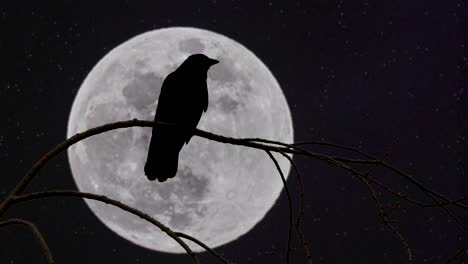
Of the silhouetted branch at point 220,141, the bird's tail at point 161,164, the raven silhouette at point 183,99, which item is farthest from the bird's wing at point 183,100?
the silhouetted branch at point 220,141

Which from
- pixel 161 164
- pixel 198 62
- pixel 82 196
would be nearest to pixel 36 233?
pixel 82 196

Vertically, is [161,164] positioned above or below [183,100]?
below

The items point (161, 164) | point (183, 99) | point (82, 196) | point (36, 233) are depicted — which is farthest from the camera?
point (183, 99)

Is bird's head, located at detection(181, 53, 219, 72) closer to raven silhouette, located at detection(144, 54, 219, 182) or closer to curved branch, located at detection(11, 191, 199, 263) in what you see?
raven silhouette, located at detection(144, 54, 219, 182)

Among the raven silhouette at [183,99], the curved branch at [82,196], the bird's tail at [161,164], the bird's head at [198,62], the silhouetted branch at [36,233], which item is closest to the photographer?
the silhouetted branch at [36,233]

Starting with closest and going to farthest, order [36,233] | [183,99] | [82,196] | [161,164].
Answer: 1. [36,233]
2. [82,196]
3. [161,164]
4. [183,99]

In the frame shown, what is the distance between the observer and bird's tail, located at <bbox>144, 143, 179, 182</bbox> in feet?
8.78

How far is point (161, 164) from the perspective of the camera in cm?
275

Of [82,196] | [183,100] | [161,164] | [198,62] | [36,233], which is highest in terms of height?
[198,62]

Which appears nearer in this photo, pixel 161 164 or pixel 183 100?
pixel 161 164

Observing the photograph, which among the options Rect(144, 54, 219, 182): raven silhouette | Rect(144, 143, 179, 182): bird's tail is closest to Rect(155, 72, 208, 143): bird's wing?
Rect(144, 54, 219, 182): raven silhouette

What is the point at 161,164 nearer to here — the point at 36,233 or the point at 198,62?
the point at 198,62

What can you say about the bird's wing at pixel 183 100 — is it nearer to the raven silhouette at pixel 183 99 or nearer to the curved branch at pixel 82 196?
the raven silhouette at pixel 183 99

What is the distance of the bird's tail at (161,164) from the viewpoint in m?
2.68
